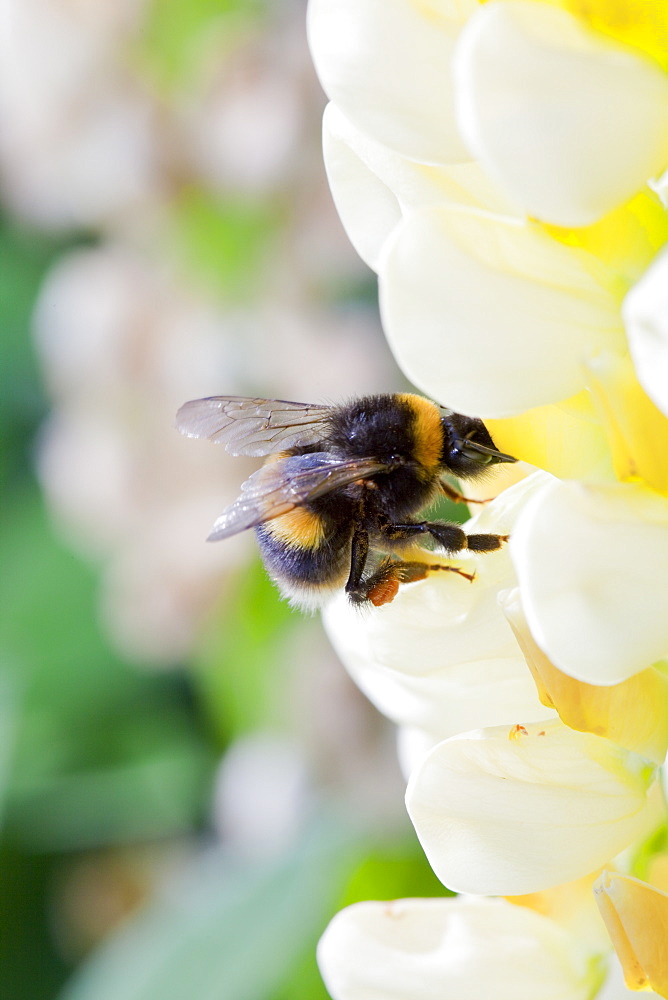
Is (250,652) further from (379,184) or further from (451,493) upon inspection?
(379,184)

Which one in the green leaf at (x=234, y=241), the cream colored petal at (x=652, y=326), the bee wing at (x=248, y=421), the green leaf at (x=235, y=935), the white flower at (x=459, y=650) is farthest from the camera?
the green leaf at (x=234, y=241)

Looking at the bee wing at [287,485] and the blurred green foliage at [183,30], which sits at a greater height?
the bee wing at [287,485]

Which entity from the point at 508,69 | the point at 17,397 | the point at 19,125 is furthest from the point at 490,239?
the point at 17,397

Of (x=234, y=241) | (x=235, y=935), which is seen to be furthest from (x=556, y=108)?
(x=234, y=241)

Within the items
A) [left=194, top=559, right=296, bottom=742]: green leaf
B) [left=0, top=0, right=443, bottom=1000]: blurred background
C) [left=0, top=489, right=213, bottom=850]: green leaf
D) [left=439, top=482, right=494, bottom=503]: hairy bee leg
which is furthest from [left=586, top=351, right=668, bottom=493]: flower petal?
[left=0, top=489, right=213, bottom=850]: green leaf

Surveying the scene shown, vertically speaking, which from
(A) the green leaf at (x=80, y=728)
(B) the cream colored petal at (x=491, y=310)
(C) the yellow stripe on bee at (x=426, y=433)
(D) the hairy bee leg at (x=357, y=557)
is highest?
(B) the cream colored petal at (x=491, y=310)

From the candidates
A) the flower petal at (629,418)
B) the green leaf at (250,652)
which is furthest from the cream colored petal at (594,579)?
the green leaf at (250,652)

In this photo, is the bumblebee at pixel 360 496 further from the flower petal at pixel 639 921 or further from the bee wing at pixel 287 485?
the flower petal at pixel 639 921

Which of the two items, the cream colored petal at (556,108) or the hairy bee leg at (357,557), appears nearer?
the cream colored petal at (556,108)

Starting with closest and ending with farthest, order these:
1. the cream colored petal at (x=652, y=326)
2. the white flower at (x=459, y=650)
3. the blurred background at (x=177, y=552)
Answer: the cream colored petal at (x=652, y=326)
the white flower at (x=459, y=650)
the blurred background at (x=177, y=552)
